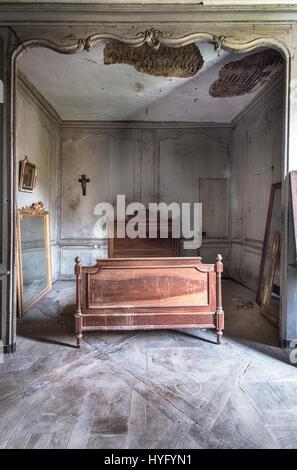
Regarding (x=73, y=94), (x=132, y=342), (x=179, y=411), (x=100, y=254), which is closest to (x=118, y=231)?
(x=100, y=254)

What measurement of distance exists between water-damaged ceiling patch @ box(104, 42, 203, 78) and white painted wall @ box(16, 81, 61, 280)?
176 centimetres

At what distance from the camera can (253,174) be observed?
5.17 meters

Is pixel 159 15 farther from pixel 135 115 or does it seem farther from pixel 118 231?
pixel 118 231

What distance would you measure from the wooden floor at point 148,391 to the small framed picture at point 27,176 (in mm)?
2471

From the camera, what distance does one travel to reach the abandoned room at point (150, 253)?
6.49 feet

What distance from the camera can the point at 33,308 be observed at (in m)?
4.33

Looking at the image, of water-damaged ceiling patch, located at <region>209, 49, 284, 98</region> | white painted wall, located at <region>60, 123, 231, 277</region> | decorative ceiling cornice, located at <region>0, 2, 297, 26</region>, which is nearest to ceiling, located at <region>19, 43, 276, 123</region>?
water-damaged ceiling patch, located at <region>209, 49, 284, 98</region>

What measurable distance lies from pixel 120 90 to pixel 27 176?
7.80ft

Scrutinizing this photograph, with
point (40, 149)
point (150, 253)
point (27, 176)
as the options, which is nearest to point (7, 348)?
point (27, 176)

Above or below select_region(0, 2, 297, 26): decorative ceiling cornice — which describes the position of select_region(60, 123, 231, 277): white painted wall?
below

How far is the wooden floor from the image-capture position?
1743 millimetres

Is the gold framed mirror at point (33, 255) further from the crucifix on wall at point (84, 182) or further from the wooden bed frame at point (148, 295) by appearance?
the wooden bed frame at point (148, 295)

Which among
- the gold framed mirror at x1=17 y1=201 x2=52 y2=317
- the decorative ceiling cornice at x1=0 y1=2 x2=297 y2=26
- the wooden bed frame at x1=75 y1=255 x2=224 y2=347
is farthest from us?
the gold framed mirror at x1=17 y1=201 x2=52 y2=317

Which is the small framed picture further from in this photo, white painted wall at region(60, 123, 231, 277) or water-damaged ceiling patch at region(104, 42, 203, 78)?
water-damaged ceiling patch at region(104, 42, 203, 78)
